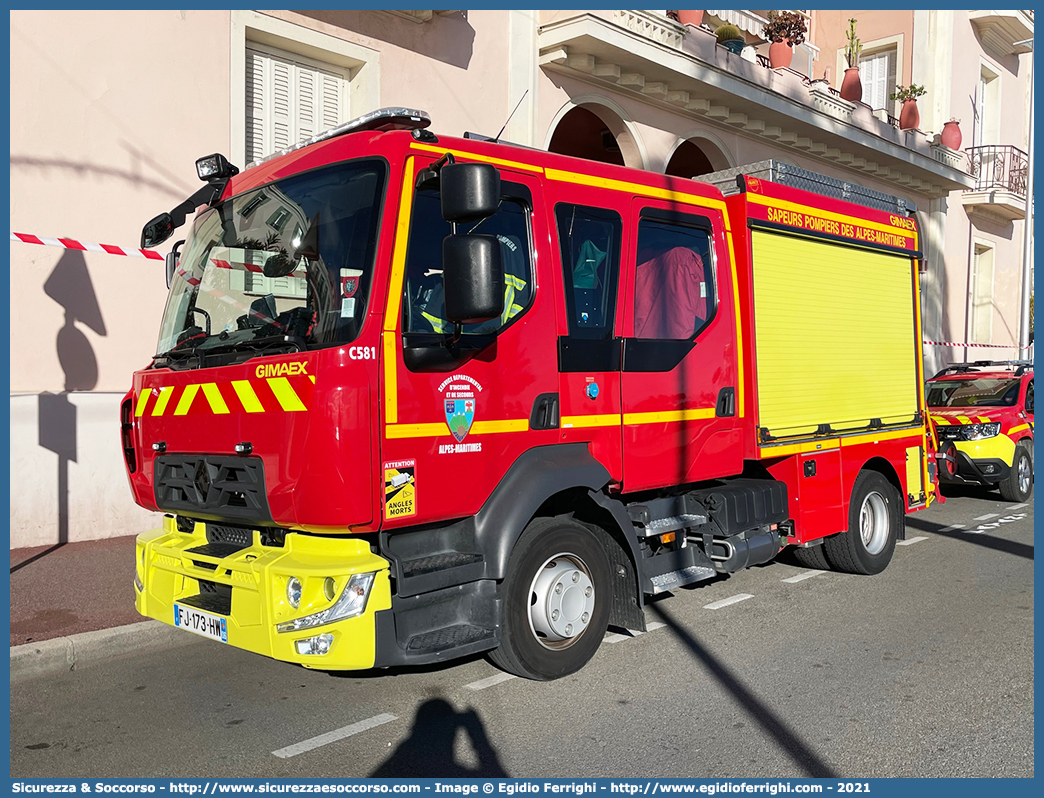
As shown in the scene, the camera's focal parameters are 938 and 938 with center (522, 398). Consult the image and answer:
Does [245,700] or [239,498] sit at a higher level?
[239,498]

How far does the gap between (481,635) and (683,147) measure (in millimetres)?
14778

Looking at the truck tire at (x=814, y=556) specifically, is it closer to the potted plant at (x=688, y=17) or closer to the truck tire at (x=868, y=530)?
the truck tire at (x=868, y=530)

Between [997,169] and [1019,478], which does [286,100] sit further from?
[997,169]

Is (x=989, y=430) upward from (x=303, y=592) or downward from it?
upward

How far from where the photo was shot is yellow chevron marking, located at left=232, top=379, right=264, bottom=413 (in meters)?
4.38

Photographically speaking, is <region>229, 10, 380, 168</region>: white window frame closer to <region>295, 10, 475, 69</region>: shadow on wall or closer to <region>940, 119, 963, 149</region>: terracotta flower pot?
<region>295, 10, 475, 69</region>: shadow on wall

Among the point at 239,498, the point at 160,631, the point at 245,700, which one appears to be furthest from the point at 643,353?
the point at 160,631

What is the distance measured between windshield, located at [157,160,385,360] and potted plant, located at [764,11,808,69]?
14567mm

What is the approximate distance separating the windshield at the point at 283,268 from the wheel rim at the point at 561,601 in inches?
67.3

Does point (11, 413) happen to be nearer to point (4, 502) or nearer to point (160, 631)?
point (4, 502)

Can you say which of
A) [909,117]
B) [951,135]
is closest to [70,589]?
[909,117]

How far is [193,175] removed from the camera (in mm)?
9703

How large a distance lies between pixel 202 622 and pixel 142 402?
1.35 m

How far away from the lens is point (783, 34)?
17578 millimetres
